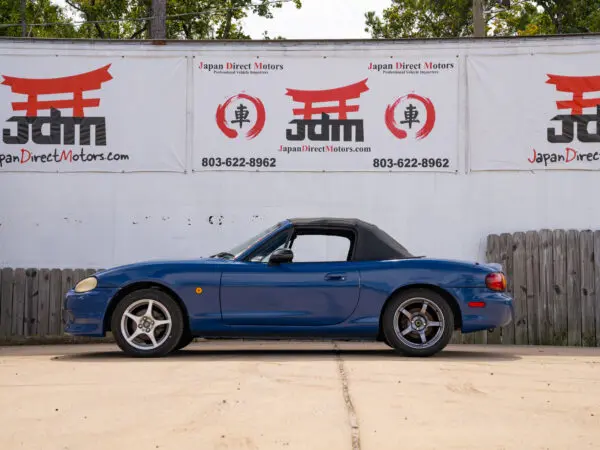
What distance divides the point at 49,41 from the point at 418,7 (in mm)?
27064

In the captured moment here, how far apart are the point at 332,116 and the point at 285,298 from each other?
504 centimetres

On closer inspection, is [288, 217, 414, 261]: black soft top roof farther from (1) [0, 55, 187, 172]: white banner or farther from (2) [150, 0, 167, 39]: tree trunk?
(2) [150, 0, 167, 39]: tree trunk

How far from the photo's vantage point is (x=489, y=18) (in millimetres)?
42844

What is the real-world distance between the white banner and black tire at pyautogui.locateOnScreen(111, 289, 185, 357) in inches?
190

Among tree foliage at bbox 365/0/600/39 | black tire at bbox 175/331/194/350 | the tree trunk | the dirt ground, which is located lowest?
the dirt ground

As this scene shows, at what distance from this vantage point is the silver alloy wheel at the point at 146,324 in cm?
1041

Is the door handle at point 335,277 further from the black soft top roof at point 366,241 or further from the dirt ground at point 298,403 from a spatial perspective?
the dirt ground at point 298,403

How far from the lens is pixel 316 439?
231 inches

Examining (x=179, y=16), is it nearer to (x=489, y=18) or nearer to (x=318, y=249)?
(x=489, y=18)

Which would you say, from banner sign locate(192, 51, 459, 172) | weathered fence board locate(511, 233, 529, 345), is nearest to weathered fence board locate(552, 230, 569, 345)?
weathered fence board locate(511, 233, 529, 345)

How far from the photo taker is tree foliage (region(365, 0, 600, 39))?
4028 cm

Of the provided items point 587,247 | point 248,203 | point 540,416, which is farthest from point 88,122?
point 540,416

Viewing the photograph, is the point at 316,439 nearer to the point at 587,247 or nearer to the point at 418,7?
the point at 587,247

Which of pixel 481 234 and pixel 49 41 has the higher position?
pixel 49 41
